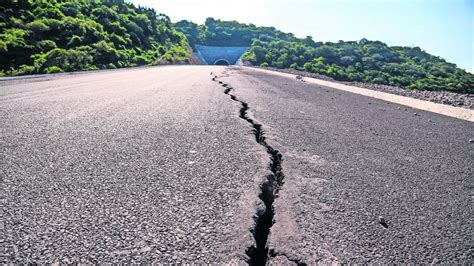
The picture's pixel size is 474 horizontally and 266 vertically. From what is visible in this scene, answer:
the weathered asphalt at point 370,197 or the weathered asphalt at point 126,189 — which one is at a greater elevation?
the weathered asphalt at point 370,197

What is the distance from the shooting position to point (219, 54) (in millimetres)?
68250

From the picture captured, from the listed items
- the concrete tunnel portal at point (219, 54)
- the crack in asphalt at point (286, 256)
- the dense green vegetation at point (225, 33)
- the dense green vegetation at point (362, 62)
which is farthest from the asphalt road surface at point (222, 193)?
the dense green vegetation at point (225, 33)

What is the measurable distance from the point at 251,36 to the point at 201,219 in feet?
258

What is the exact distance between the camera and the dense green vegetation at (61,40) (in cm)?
1664

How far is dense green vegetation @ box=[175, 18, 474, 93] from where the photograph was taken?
28.7 meters

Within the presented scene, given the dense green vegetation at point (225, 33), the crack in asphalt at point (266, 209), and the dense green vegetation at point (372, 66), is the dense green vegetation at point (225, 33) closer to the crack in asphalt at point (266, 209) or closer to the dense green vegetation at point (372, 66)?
the dense green vegetation at point (372, 66)

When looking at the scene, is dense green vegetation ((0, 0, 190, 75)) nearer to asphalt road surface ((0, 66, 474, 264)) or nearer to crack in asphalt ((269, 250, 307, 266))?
asphalt road surface ((0, 66, 474, 264))

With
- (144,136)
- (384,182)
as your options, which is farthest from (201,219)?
(144,136)

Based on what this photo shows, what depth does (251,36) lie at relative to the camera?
75.9 m

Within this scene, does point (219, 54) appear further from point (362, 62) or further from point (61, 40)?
point (61, 40)

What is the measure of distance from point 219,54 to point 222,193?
227 feet

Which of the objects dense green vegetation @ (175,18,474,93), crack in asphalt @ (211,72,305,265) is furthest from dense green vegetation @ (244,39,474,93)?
crack in asphalt @ (211,72,305,265)

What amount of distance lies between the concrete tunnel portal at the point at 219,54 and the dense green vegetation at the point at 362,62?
2.95m

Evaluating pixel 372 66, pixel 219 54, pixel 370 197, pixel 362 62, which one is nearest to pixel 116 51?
pixel 370 197
